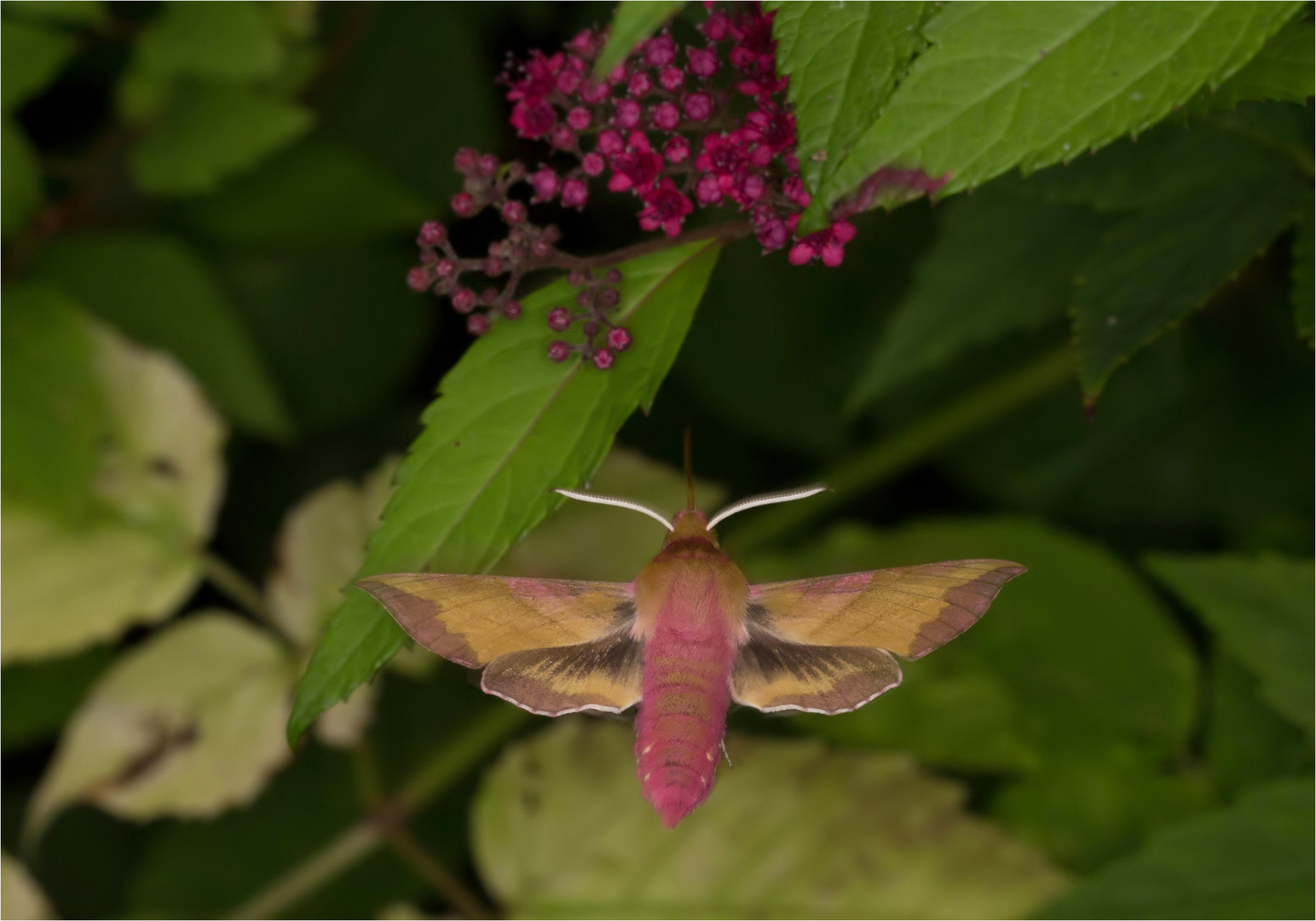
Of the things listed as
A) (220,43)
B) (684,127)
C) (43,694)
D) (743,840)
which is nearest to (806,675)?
(684,127)

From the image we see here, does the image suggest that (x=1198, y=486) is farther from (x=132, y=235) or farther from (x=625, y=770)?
(x=132, y=235)

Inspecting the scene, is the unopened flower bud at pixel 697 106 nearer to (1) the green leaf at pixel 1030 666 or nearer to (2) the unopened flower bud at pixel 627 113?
(2) the unopened flower bud at pixel 627 113

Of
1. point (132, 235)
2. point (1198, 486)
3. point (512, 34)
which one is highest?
point (512, 34)

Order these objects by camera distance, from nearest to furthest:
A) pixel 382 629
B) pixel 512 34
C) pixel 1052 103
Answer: pixel 1052 103, pixel 382 629, pixel 512 34

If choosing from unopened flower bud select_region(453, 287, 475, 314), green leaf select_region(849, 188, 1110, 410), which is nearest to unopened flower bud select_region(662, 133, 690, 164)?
Answer: unopened flower bud select_region(453, 287, 475, 314)

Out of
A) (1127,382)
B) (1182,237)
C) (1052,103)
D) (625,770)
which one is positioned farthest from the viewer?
(1127,382)

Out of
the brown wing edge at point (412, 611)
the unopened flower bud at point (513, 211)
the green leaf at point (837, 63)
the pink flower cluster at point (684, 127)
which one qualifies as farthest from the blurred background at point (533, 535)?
the brown wing edge at point (412, 611)

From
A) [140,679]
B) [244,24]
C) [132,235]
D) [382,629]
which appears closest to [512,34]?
[244,24]
